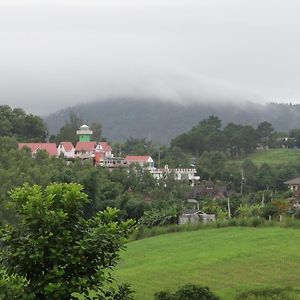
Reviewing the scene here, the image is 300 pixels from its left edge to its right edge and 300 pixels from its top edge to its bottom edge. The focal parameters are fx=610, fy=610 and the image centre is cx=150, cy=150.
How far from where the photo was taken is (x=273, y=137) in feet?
315

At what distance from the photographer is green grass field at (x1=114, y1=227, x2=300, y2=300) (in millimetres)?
18469

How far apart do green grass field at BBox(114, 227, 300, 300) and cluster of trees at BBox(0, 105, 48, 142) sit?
3293cm

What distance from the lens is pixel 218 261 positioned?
74.0 feet

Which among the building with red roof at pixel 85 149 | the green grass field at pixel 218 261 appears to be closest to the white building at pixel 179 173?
the building with red roof at pixel 85 149

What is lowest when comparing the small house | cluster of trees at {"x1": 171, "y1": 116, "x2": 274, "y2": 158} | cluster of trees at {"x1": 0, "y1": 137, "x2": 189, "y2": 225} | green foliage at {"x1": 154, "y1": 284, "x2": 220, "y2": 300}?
the small house

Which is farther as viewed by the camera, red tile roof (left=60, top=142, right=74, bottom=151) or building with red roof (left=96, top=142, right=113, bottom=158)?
building with red roof (left=96, top=142, right=113, bottom=158)

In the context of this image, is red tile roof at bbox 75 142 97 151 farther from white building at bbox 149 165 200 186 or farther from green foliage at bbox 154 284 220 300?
green foliage at bbox 154 284 220 300

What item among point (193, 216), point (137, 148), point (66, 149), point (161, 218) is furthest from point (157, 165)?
point (161, 218)

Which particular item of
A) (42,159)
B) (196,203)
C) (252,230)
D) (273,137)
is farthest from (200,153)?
(252,230)

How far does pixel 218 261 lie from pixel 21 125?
45998mm

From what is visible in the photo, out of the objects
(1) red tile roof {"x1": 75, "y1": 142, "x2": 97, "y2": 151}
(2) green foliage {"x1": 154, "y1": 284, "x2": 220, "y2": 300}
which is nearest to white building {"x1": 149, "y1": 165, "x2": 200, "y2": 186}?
(1) red tile roof {"x1": 75, "y1": 142, "x2": 97, "y2": 151}

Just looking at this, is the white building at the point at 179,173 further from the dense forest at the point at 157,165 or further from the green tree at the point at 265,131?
the green tree at the point at 265,131

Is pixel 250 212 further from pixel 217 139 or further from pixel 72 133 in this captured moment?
pixel 217 139

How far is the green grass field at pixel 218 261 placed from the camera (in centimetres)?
1847
